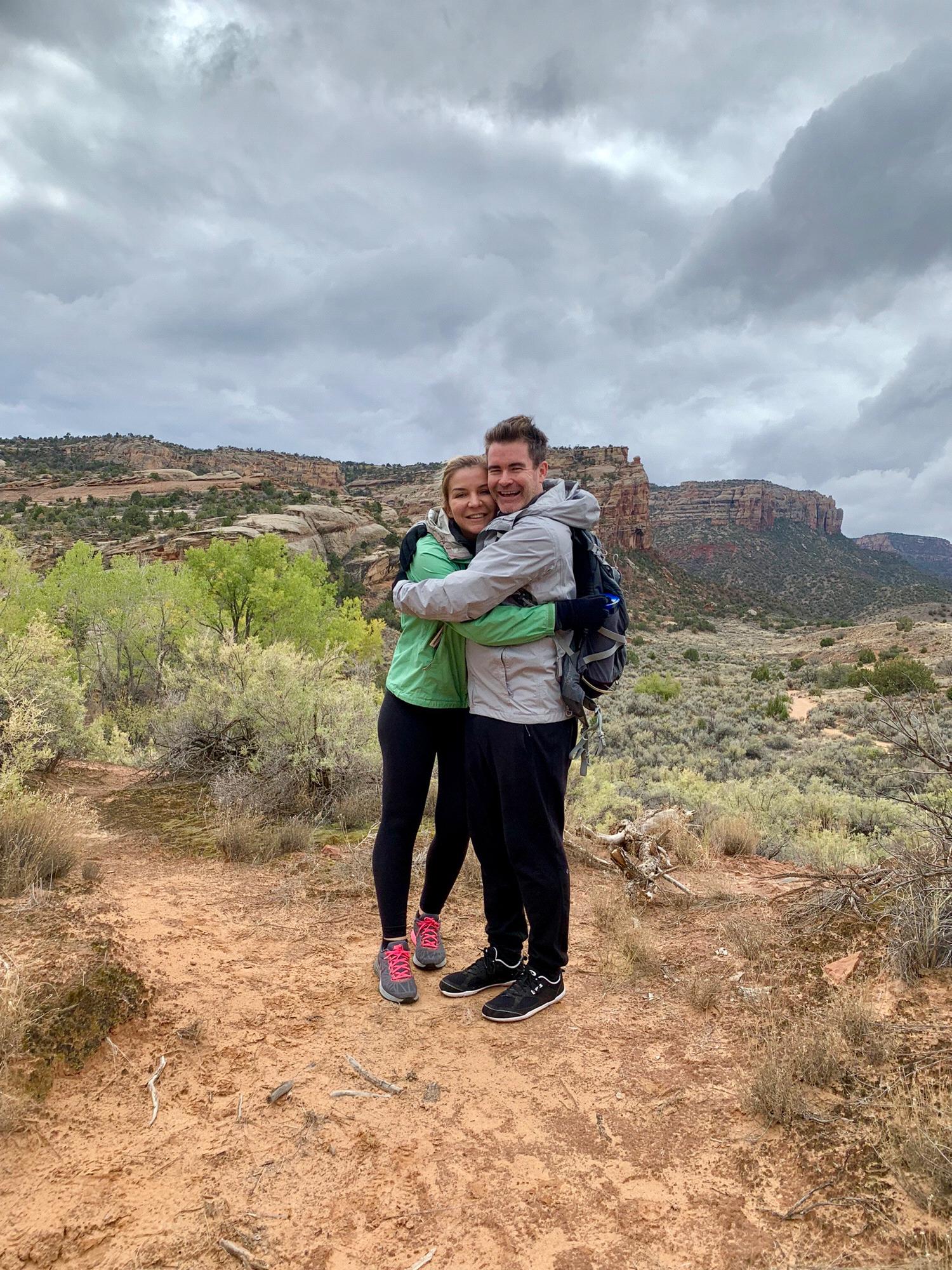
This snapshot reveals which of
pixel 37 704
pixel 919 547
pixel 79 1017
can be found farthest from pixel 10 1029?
pixel 919 547

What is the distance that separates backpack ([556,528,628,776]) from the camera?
2684mm

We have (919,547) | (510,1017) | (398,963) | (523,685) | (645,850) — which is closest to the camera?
A: (523,685)

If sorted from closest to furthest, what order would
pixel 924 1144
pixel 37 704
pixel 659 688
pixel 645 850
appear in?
1. pixel 924 1144
2. pixel 645 850
3. pixel 37 704
4. pixel 659 688

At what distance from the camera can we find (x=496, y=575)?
2.54 m

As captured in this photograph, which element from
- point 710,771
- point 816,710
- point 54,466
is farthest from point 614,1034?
point 54,466

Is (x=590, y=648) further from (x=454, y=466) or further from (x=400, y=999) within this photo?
(x=400, y=999)

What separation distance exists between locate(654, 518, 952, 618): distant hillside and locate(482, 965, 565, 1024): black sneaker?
69798 millimetres

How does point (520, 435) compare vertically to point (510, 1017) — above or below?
above

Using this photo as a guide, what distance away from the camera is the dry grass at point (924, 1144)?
170cm

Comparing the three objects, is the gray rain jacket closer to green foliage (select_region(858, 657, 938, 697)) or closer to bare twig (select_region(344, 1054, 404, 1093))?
bare twig (select_region(344, 1054, 404, 1093))

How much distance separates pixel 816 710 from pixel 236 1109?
19681 mm

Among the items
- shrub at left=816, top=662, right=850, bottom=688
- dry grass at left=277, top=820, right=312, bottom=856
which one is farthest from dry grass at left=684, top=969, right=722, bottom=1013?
shrub at left=816, top=662, right=850, bottom=688

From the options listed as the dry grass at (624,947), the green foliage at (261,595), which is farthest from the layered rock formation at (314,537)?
the dry grass at (624,947)

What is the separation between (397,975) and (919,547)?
665 ft
